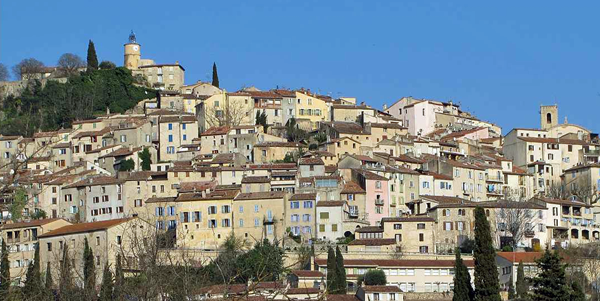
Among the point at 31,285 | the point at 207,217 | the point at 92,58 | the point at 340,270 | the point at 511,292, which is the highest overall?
the point at 92,58

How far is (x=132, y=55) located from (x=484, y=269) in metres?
62.0

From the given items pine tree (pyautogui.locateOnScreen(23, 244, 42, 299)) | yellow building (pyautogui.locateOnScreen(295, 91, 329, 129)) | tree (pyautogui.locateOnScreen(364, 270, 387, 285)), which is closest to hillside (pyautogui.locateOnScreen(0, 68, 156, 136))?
yellow building (pyautogui.locateOnScreen(295, 91, 329, 129))

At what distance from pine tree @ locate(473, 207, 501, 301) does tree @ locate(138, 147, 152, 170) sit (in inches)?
1270

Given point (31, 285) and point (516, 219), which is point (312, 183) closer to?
point (516, 219)

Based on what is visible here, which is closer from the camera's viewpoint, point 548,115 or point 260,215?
point 260,215

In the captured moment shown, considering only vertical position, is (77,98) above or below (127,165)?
above

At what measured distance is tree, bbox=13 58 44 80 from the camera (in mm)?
96925

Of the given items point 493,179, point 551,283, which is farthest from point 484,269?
point 493,179

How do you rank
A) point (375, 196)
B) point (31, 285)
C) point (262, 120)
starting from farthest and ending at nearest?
point (262, 120) < point (375, 196) < point (31, 285)

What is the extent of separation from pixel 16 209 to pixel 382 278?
143 ft

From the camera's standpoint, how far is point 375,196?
6575cm

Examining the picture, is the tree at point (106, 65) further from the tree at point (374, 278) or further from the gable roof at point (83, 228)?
the tree at point (374, 278)

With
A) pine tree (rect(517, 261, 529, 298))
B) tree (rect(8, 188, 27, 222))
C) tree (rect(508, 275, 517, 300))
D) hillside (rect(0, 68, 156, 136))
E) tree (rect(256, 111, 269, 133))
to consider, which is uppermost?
hillside (rect(0, 68, 156, 136))

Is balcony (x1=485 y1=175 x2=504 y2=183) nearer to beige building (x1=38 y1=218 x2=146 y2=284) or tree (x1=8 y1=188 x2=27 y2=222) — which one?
beige building (x1=38 y1=218 x2=146 y2=284)
